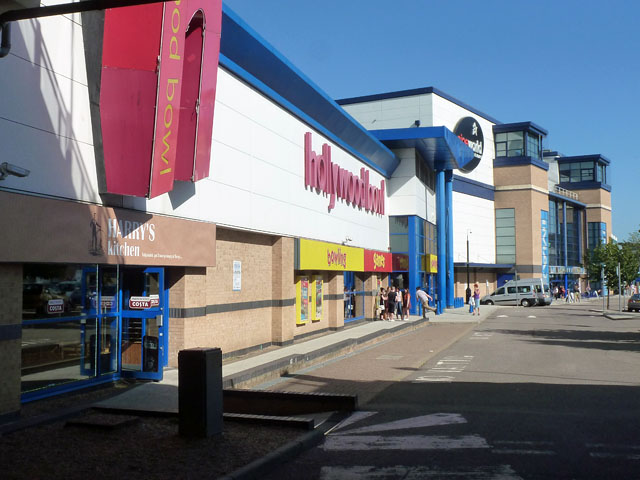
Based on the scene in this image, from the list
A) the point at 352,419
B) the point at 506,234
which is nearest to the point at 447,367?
the point at 352,419

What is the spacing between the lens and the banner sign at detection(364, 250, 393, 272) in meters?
29.9

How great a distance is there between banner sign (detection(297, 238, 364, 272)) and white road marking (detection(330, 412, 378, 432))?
10.8 meters

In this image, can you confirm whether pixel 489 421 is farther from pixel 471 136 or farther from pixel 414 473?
pixel 471 136

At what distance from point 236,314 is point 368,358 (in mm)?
3861

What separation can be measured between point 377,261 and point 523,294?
26.1m

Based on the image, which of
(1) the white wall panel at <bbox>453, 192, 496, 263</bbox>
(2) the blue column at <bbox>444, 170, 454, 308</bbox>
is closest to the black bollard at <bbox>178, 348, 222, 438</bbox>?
(2) the blue column at <bbox>444, 170, 454, 308</bbox>

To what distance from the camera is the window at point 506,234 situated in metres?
66.4

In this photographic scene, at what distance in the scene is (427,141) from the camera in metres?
35.0

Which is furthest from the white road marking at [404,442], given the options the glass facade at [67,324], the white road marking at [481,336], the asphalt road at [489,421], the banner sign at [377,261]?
the banner sign at [377,261]

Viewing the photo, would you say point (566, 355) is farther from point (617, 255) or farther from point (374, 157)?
point (617, 255)

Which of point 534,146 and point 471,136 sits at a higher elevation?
point 534,146

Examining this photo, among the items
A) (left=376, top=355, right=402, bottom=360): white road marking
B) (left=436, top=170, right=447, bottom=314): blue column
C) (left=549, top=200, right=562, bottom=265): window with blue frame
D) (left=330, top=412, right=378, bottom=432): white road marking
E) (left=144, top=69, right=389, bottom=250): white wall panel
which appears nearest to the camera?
(left=330, top=412, right=378, bottom=432): white road marking

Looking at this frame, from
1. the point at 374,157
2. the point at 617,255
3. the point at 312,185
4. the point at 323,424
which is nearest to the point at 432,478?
the point at 323,424

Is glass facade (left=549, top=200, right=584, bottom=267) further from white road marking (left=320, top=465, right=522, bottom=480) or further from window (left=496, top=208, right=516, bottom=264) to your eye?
white road marking (left=320, top=465, right=522, bottom=480)
